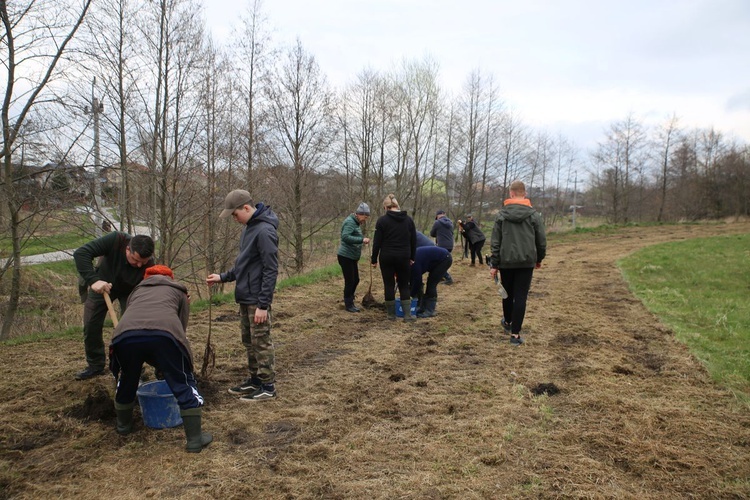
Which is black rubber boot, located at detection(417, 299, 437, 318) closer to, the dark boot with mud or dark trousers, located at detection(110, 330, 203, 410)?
the dark boot with mud

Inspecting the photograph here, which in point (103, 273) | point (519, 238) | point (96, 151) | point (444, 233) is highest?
point (96, 151)

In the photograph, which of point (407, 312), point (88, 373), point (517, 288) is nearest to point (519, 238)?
point (517, 288)

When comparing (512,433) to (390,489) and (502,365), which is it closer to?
(390,489)

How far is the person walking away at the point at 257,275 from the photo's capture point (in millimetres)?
4254

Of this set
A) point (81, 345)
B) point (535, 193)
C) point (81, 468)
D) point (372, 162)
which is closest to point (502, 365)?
point (81, 468)

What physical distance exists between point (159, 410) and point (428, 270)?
15.8 ft

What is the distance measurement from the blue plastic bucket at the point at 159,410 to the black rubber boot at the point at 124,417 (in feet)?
0.36

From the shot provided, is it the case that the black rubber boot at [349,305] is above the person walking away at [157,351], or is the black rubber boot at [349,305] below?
below

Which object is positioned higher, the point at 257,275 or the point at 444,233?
the point at 444,233

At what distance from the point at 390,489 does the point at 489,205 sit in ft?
91.3

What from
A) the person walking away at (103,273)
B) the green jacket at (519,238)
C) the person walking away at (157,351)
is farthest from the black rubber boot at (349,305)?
the person walking away at (157,351)

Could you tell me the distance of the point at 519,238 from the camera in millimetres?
5992

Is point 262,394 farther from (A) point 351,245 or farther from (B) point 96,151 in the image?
(B) point 96,151

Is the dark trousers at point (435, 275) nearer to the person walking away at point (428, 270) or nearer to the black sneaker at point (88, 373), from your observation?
the person walking away at point (428, 270)
